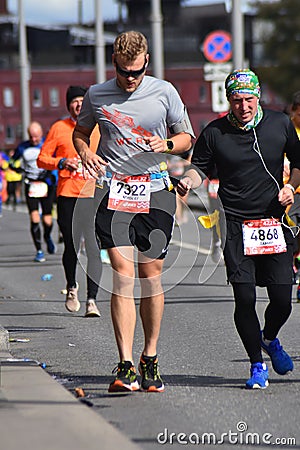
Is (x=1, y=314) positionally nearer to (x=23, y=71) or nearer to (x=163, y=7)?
(x=23, y=71)

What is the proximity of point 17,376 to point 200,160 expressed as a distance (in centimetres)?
157

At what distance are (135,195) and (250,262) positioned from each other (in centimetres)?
74

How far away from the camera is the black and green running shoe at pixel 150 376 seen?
712 cm

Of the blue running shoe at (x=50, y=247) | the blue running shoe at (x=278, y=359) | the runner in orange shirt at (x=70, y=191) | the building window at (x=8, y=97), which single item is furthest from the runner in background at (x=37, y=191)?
the building window at (x=8, y=97)

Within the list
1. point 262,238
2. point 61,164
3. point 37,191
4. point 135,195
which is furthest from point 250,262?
point 37,191

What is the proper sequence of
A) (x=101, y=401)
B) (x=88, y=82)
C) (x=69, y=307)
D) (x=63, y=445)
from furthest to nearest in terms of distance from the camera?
(x=88, y=82), (x=69, y=307), (x=101, y=401), (x=63, y=445)

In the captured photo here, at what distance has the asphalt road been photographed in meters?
6.07

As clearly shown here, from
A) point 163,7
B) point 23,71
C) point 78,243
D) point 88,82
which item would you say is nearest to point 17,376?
point 78,243

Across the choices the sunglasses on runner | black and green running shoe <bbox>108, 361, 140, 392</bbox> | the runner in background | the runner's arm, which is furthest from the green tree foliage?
black and green running shoe <bbox>108, 361, 140, 392</bbox>

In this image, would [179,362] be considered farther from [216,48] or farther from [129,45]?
[216,48]

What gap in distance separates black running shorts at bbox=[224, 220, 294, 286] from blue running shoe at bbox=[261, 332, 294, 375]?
38 centimetres

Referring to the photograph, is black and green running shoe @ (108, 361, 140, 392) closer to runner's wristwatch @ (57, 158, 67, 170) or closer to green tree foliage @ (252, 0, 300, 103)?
runner's wristwatch @ (57, 158, 67, 170)

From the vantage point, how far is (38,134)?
714 inches

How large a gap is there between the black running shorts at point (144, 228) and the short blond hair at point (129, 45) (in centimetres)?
76
